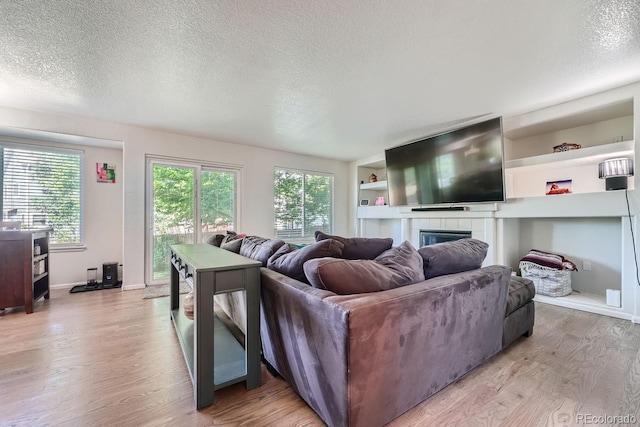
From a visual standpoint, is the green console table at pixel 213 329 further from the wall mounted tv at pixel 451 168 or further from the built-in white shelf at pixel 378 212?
the built-in white shelf at pixel 378 212

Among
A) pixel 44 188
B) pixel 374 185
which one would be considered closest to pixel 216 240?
pixel 44 188

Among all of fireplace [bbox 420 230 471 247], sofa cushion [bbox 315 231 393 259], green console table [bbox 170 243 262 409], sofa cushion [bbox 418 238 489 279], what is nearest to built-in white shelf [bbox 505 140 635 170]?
fireplace [bbox 420 230 471 247]

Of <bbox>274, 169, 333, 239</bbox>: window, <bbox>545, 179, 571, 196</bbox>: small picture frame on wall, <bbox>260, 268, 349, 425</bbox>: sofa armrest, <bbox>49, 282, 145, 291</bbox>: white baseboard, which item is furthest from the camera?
<bbox>274, 169, 333, 239</bbox>: window

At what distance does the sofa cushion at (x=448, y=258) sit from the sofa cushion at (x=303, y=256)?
21.1 inches

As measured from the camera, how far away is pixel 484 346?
1.73m

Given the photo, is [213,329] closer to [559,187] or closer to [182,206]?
[182,206]

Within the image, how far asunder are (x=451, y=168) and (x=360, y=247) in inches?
109

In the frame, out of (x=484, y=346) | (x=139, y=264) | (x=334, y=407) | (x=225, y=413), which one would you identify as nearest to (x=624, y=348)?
(x=484, y=346)

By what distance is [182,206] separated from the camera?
4203mm

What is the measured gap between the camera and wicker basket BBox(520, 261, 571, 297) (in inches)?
121

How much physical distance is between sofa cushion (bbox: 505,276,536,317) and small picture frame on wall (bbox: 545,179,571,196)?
1.80 metres

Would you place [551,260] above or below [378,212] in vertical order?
below

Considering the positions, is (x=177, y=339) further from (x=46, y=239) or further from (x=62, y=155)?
(x=62, y=155)

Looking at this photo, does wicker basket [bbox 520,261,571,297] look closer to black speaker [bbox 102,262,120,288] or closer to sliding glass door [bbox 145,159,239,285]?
sliding glass door [bbox 145,159,239,285]
